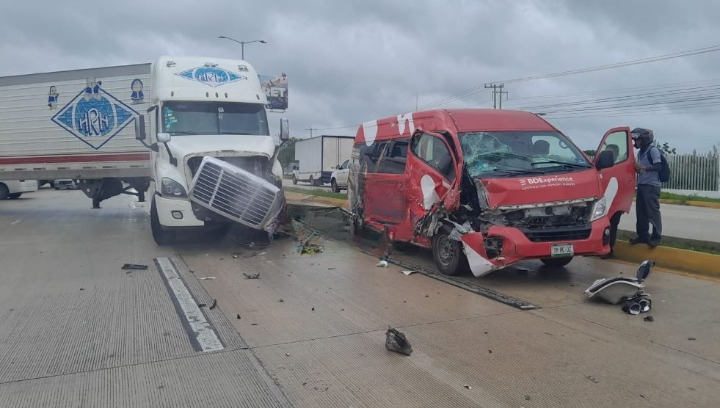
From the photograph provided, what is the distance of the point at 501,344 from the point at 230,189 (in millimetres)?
5726

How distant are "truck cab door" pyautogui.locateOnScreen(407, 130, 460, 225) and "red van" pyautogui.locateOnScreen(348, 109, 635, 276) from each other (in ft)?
0.05

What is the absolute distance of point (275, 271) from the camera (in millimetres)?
8383

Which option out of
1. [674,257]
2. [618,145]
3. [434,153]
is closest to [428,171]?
[434,153]

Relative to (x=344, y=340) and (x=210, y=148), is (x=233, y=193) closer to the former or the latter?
(x=210, y=148)

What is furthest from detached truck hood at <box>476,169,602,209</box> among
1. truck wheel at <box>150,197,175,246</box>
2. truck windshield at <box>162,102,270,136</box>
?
truck wheel at <box>150,197,175,246</box>

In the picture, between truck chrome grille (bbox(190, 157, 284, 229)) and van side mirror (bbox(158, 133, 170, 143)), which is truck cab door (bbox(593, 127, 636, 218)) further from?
van side mirror (bbox(158, 133, 170, 143))

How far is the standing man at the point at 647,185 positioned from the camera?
8369mm

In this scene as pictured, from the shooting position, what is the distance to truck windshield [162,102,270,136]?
10438mm

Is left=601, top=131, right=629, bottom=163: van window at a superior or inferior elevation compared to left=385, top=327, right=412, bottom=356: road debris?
superior

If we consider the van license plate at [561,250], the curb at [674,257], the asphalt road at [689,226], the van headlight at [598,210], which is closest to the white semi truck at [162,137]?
the van license plate at [561,250]

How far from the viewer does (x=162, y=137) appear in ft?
32.6

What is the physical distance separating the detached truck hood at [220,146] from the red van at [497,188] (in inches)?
89.7

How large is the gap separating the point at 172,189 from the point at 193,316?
4249 mm

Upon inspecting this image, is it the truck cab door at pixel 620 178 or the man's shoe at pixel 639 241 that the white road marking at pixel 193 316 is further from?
the man's shoe at pixel 639 241
